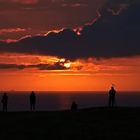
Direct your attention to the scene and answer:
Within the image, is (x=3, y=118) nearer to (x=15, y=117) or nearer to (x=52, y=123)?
(x=15, y=117)

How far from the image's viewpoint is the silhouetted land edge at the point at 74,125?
46250 millimetres

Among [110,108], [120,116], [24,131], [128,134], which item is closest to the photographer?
[128,134]

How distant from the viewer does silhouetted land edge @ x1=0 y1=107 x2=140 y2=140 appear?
46.2 metres

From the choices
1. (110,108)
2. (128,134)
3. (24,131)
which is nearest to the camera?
(128,134)

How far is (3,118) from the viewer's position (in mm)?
56000

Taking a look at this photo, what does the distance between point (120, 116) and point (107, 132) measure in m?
6.43

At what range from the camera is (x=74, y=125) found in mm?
49969

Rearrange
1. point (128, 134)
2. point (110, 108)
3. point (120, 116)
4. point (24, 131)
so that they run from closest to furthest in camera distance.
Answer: point (128, 134) → point (24, 131) → point (120, 116) → point (110, 108)

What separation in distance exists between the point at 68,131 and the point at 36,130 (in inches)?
Result: 116

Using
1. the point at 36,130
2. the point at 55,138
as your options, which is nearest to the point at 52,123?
the point at 36,130

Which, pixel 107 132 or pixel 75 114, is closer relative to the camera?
pixel 107 132

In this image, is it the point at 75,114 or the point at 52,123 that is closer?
the point at 52,123

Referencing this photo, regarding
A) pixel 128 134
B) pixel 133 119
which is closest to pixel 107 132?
pixel 128 134

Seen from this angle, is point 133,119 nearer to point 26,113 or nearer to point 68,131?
point 68,131
